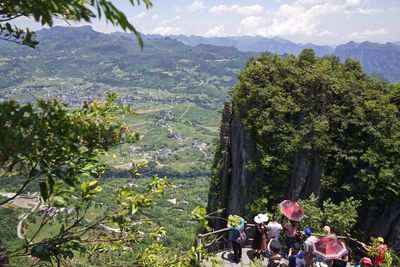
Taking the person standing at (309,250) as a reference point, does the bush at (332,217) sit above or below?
below

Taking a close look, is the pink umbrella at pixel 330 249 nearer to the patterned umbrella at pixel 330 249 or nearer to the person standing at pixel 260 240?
the patterned umbrella at pixel 330 249

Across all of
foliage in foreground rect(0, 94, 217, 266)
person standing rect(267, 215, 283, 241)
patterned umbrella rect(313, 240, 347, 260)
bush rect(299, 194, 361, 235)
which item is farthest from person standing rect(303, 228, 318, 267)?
foliage in foreground rect(0, 94, 217, 266)

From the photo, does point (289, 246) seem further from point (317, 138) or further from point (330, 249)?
point (317, 138)

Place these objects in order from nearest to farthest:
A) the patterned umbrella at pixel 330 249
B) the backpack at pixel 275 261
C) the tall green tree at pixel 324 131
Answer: the patterned umbrella at pixel 330 249 < the backpack at pixel 275 261 < the tall green tree at pixel 324 131

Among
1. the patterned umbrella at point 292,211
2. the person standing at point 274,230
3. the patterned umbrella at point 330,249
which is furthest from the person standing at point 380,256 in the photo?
the person standing at point 274,230

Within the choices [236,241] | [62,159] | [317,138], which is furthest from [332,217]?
[62,159]

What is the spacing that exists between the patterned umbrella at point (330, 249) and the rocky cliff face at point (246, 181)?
7361mm

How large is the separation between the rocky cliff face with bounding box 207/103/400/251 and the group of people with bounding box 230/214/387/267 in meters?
5.18

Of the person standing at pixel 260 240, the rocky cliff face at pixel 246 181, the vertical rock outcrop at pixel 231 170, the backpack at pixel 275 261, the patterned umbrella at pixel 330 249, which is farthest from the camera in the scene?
the vertical rock outcrop at pixel 231 170

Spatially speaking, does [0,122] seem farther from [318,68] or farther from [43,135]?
[318,68]

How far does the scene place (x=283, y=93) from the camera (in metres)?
21.6

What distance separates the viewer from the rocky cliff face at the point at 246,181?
17.9 metres

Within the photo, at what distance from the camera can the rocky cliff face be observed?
58.8 ft

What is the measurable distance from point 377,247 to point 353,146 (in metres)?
8.31
